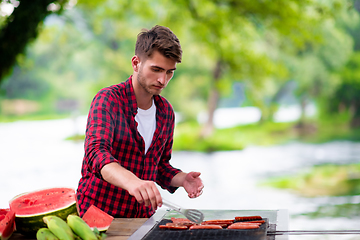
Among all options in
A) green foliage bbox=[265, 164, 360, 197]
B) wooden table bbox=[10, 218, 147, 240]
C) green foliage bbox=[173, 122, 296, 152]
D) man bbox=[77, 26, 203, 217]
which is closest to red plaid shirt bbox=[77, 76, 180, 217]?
man bbox=[77, 26, 203, 217]

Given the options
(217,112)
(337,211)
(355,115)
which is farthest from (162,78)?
(355,115)

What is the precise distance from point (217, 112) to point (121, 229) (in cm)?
1516

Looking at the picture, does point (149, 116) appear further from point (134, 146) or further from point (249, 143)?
point (249, 143)

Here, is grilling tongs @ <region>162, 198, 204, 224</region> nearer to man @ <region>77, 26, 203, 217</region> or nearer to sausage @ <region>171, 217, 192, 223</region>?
sausage @ <region>171, 217, 192, 223</region>

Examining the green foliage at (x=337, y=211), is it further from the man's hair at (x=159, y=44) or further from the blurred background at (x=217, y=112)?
the man's hair at (x=159, y=44)

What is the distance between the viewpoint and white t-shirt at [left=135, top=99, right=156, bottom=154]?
207cm

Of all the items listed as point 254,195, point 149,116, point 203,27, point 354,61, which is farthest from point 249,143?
point 149,116

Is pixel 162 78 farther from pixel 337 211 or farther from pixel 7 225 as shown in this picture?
pixel 337 211

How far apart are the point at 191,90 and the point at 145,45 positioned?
14.3 metres

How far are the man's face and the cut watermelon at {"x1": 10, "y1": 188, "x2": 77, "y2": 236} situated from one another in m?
0.61

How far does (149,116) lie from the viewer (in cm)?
212

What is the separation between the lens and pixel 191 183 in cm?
204

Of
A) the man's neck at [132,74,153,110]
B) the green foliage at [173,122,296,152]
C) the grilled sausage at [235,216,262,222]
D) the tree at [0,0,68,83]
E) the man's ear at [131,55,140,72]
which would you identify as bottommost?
the grilled sausage at [235,216,262,222]

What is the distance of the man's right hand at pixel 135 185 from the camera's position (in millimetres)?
1490
